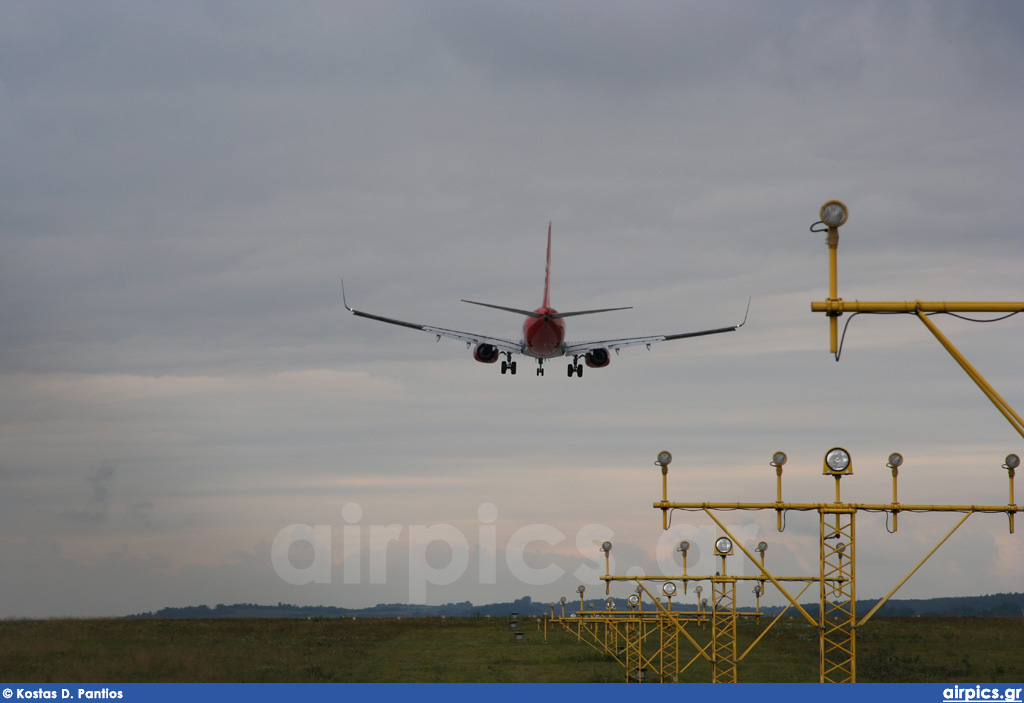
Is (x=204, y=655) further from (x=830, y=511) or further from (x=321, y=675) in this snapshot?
(x=830, y=511)

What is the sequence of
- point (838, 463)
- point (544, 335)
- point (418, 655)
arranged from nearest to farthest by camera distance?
point (838, 463) < point (544, 335) < point (418, 655)

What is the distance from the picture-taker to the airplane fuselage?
3310 inches

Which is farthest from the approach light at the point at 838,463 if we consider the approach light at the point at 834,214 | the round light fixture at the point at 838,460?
the approach light at the point at 834,214

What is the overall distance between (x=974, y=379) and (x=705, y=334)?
6687cm

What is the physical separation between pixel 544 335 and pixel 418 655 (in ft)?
122

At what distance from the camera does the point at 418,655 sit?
344 ft

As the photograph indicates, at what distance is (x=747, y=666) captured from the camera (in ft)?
327

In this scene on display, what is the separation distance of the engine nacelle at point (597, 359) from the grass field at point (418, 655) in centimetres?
2396

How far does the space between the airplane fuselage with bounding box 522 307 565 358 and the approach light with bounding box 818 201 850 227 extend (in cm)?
5707
